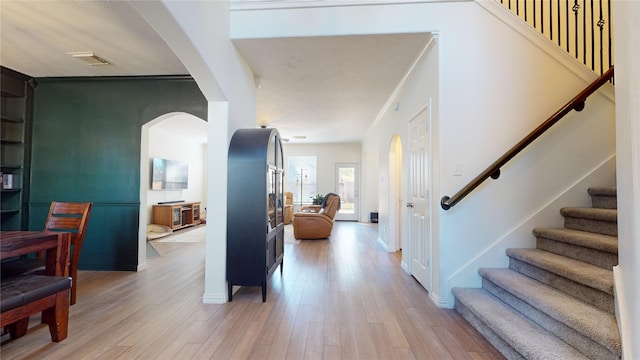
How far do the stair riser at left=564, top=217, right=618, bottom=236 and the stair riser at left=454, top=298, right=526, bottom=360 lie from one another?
3.85ft

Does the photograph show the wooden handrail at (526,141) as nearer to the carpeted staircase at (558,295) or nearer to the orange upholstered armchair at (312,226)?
the carpeted staircase at (558,295)

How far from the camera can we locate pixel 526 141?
2.41 m

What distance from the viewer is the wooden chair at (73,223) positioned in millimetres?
2751

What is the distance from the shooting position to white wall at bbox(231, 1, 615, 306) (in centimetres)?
262

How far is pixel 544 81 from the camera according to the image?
266cm

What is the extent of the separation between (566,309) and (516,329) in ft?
1.04

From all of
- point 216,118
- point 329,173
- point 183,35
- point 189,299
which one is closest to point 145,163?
point 216,118

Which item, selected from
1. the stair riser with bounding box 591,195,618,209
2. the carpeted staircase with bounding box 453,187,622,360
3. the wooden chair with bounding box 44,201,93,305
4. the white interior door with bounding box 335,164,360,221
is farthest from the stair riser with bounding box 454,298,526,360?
the white interior door with bounding box 335,164,360,221

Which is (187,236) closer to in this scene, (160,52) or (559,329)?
(160,52)

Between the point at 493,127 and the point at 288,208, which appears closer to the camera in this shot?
the point at 493,127

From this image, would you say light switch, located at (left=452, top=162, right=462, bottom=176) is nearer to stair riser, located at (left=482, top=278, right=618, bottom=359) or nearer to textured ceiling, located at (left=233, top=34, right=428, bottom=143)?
stair riser, located at (left=482, top=278, right=618, bottom=359)

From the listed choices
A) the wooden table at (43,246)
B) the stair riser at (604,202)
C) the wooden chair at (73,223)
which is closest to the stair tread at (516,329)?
the stair riser at (604,202)

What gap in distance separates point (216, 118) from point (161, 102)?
161 centimetres

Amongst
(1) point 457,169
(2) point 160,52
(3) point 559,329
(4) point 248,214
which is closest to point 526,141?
(1) point 457,169
